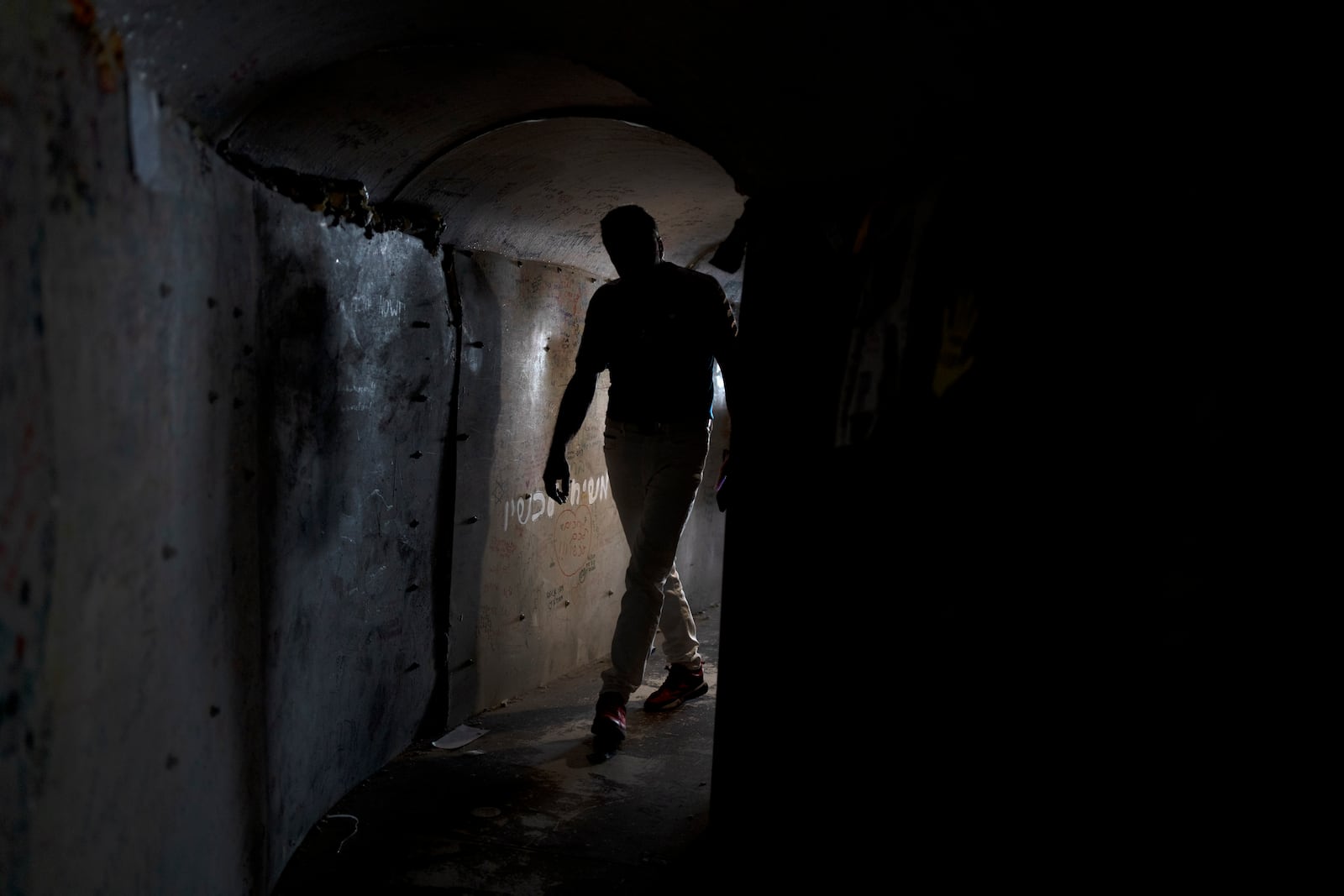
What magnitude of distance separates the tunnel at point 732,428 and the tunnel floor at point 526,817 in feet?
0.49

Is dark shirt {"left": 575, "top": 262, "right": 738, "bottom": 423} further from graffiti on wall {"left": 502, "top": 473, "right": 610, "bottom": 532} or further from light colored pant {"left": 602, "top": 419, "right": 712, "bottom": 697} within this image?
graffiti on wall {"left": 502, "top": 473, "right": 610, "bottom": 532}

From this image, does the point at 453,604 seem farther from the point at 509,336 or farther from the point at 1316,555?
the point at 1316,555

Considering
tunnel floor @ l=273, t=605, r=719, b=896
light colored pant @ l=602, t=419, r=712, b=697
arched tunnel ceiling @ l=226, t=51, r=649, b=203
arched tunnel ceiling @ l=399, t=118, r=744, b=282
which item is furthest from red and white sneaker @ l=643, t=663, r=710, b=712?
arched tunnel ceiling @ l=226, t=51, r=649, b=203

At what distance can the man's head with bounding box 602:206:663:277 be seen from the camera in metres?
3.75

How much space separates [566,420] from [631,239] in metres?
0.77

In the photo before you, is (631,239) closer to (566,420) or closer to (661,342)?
(661,342)

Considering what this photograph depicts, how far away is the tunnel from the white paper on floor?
0.78 feet

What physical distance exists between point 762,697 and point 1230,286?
166 cm

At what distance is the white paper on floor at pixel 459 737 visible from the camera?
379cm

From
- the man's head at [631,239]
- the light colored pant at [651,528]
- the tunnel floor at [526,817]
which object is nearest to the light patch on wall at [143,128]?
the tunnel floor at [526,817]

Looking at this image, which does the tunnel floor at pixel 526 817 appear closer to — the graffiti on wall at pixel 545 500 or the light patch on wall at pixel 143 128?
the graffiti on wall at pixel 545 500

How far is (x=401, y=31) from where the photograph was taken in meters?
2.51

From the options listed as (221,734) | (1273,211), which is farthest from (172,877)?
(1273,211)

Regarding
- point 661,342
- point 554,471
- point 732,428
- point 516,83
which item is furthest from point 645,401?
point 516,83
